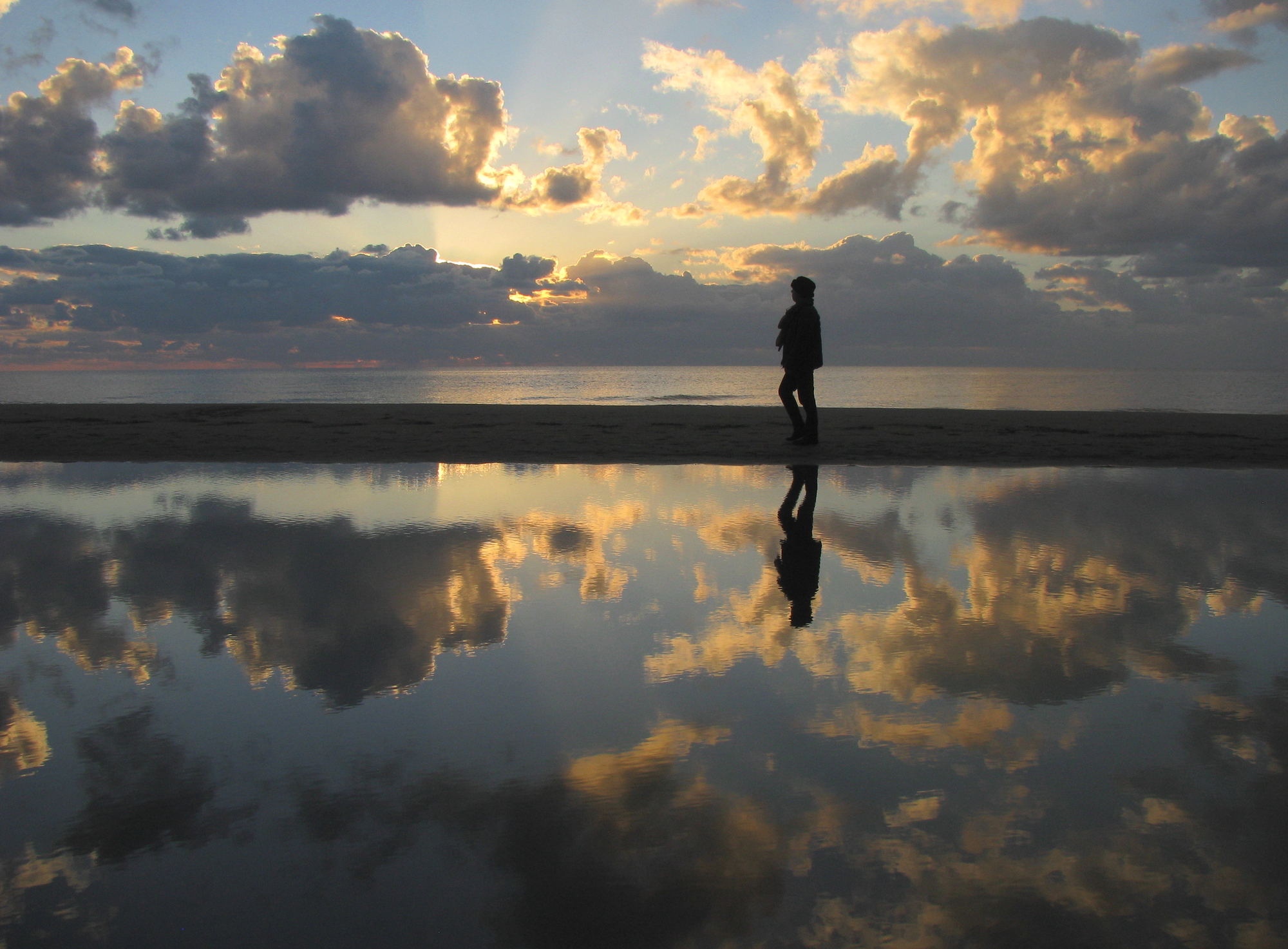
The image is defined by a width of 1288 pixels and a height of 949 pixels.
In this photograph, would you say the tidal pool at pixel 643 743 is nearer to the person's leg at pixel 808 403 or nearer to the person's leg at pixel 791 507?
the person's leg at pixel 791 507

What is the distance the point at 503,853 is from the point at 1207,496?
810 centimetres

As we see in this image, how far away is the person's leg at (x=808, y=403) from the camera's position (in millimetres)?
11461

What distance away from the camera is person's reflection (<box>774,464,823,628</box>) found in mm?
4285

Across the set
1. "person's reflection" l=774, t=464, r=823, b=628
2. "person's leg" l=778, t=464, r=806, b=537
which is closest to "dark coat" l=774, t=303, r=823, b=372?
"person's leg" l=778, t=464, r=806, b=537

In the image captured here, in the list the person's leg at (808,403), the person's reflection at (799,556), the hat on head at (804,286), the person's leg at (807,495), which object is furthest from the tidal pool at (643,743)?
the hat on head at (804,286)

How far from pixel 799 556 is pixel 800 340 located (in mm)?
6698

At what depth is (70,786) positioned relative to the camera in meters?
2.46

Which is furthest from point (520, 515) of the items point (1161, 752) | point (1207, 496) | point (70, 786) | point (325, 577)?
point (1207, 496)

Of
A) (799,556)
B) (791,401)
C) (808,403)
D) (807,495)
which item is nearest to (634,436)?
(791,401)

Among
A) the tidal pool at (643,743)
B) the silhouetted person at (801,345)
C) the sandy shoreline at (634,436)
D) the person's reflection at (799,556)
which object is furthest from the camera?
the silhouetted person at (801,345)

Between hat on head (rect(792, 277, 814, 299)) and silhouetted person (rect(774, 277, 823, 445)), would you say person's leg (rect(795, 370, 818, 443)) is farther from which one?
hat on head (rect(792, 277, 814, 299))

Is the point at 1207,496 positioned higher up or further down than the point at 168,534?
higher up

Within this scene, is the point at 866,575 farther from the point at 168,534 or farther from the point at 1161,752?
the point at 168,534

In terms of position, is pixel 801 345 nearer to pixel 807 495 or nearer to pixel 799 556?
pixel 807 495
